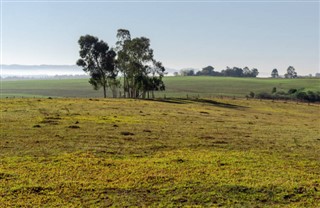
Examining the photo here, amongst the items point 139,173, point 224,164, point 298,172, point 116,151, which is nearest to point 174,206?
point 139,173

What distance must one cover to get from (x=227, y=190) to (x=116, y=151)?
321 inches

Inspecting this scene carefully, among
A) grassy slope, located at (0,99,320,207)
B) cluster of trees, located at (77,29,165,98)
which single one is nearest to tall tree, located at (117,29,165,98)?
cluster of trees, located at (77,29,165,98)

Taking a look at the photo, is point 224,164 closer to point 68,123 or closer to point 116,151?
point 116,151

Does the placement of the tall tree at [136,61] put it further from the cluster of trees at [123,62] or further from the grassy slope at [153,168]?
the grassy slope at [153,168]

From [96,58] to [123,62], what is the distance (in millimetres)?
7035

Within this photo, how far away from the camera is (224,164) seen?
17375 millimetres

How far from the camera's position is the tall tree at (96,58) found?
294 feet

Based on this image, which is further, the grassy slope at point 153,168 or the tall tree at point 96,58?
the tall tree at point 96,58

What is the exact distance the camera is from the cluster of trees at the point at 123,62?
294 feet

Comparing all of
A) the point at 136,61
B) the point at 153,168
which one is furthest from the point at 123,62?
the point at 153,168

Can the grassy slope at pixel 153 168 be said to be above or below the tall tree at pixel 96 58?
below

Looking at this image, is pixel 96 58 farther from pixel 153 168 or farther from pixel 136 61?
pixel 153 168

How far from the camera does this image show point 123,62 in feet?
302

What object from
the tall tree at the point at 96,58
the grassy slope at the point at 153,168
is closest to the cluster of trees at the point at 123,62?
the tall tree at the point at 96,58
